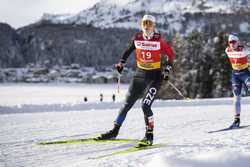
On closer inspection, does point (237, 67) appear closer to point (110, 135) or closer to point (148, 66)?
point (148, 66)

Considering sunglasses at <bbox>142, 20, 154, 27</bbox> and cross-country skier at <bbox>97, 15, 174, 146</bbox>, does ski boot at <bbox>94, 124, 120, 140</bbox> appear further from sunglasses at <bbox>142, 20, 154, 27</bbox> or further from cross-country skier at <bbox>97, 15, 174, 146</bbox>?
sunglasses at <bbox>142, 20, 154, 27</bbox>

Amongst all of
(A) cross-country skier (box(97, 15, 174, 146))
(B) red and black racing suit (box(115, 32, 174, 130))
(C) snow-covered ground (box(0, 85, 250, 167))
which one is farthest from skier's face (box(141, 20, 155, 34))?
(C) snow-covered ground (box(0, 85, 250, 167))

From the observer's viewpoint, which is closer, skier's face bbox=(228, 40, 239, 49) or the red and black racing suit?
the red and black racing suit

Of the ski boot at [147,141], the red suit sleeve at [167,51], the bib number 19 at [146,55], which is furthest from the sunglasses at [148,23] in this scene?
the ski boot at [147,141]

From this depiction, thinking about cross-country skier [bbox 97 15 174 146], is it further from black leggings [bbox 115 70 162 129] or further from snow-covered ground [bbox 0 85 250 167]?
snow-covered ground [bbox 0 85 250 167]

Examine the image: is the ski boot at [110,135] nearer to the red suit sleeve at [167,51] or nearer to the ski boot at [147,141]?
the ski boot at [147,141]

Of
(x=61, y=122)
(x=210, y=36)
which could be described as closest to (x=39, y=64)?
(x=210, y=36)

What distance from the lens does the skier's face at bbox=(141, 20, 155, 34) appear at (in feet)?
25.6

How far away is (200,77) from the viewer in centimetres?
4438

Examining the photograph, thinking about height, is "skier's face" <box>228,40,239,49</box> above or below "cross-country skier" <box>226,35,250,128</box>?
above

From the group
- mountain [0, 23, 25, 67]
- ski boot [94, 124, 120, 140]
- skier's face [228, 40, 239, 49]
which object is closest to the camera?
ski boot [94, 124, 120, 140]

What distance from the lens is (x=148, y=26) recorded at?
25.7 feet

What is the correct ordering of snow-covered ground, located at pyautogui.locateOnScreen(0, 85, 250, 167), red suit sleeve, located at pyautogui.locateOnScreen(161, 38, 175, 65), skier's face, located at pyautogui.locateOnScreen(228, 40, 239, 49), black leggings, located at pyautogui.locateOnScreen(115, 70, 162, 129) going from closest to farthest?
snow-covered ground, located at pyautogui.locateOnScreen(0, 85, 250, 167) < black leggings, located at pyautogui.locateOnScreen(115, 70, 162, 129) < red suit sleeve, located at pyautogui.locateOnScreen(161, 38, 175, 65) < skier's face, located at pyautogui.locateOnScreen(228, 40, 239, 49)

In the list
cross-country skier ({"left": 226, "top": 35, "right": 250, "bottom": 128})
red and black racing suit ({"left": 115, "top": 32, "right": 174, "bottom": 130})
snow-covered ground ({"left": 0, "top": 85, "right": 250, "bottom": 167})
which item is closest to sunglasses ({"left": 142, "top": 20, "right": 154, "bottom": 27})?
Answer: red and black racing suit ({"left": 115, "top": 32, "right": 174, "bottom": 130})
